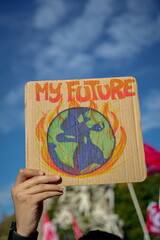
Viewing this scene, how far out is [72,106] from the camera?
297cm

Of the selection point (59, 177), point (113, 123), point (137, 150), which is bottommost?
point (59, 177)

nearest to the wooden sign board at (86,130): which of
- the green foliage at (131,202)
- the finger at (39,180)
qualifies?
the finger at (39,180)

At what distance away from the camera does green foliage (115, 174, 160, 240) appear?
2506cm

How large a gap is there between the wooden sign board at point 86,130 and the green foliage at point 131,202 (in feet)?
77.3

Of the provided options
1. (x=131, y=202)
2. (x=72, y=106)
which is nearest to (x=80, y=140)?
(x=72, y=106)

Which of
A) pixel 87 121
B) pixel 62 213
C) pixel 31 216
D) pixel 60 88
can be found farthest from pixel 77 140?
pixel 62 213

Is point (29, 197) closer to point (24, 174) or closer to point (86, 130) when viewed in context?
point (24, 174)

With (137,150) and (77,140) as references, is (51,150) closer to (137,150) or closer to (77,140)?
(77,140)

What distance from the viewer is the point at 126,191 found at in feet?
89.2

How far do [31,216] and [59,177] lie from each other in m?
0.38

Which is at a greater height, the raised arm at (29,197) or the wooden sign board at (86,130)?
the wooden sign board at (86,130)

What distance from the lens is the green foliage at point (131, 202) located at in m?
25.1

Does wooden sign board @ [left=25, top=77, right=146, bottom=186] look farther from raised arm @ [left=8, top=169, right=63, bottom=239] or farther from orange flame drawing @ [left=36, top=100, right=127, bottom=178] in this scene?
raised arm @ [left=8, top=169, right=63, bottom=239]

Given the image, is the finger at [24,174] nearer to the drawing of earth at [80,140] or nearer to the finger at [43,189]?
the finger at [43,189]
